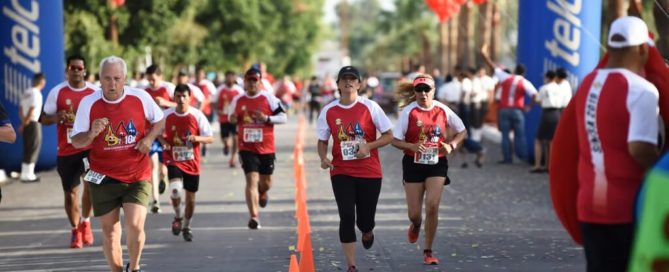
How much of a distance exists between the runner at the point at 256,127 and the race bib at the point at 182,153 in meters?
1.30

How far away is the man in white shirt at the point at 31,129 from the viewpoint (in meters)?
20.7

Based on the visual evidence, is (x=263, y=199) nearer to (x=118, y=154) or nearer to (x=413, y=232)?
(x=413, y=232)

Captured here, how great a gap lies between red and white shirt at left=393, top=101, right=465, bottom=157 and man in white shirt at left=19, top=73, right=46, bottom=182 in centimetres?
1065

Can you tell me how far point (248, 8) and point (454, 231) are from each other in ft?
166

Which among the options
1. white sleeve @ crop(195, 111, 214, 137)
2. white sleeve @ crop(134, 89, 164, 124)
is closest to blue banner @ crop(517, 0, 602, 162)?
white sleeve @ crop(195, 111, 214, 137)

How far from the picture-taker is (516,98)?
23531 millimetres

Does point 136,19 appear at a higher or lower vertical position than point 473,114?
higher

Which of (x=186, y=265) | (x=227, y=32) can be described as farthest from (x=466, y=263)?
(x=227, y=32)

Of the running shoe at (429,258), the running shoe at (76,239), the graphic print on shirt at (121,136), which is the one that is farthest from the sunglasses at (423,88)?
the running shoe at (76,239)

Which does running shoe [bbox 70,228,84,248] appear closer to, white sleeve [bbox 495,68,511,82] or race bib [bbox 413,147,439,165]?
race bib [bbox 413,147,439,165]

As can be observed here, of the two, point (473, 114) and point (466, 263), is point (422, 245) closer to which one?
point (466, 263)

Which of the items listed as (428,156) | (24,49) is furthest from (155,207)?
(24,49)

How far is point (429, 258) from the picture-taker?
11422mm

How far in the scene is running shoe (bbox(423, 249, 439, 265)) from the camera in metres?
11.4
